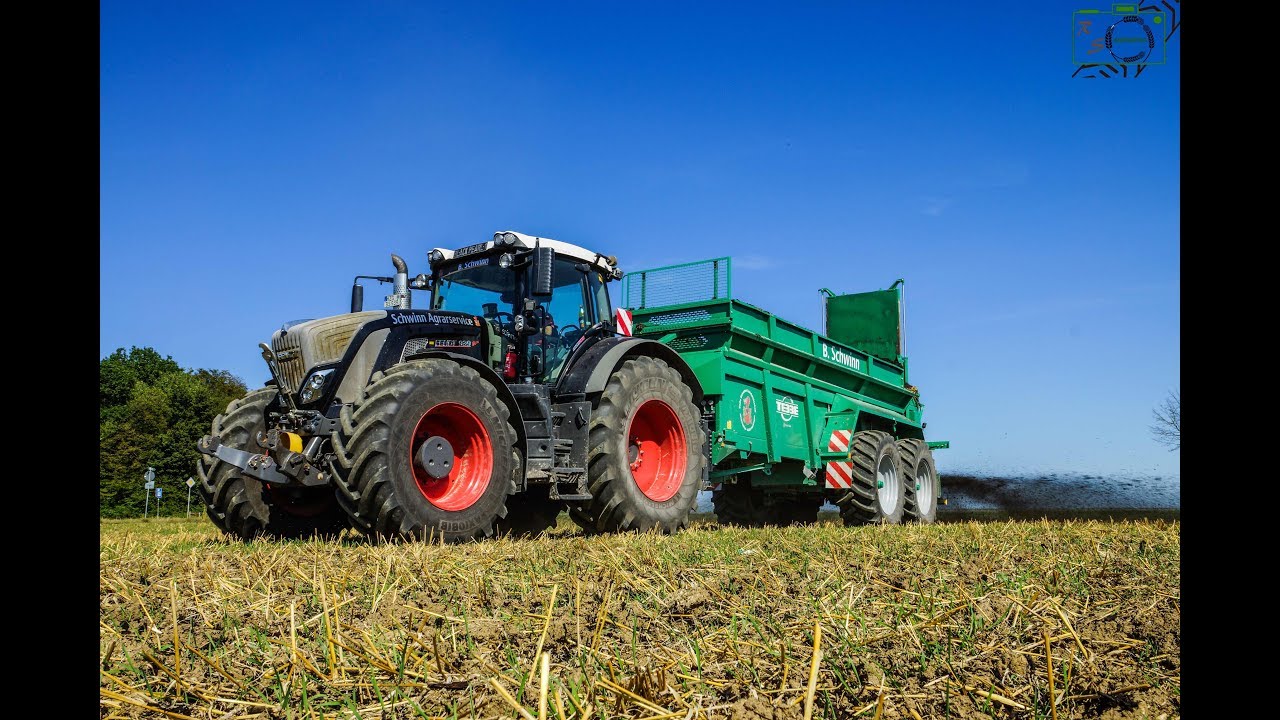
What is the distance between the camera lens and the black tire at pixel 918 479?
12.5 m

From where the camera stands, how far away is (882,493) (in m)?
12.0

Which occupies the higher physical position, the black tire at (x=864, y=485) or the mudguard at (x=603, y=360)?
the mudguard at (x=603, y=360)

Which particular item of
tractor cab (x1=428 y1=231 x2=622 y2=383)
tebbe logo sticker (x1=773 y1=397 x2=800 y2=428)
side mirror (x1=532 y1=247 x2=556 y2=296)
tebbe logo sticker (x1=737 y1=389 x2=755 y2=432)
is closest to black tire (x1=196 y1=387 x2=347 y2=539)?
tractor cab (x1=428 y1=231 x2=622 y2=383)

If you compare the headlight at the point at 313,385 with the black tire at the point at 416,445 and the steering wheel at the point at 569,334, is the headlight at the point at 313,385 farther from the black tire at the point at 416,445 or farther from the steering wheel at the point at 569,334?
the steering wheel at the point at 569,334

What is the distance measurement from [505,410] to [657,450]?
219 centimetres

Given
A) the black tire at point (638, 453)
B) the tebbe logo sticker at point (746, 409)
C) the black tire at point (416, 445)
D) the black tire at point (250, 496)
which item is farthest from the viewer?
the tebbe logo sticker at point (746, 409)

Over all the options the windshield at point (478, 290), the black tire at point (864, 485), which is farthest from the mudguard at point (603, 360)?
the black tire at point (864, 485)

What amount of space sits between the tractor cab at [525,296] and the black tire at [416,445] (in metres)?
0.96

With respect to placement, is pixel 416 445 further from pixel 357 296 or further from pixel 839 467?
pixel 839 467

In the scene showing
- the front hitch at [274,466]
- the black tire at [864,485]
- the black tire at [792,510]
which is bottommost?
the black tire at [792,510]

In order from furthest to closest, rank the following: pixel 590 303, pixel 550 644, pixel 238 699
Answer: pixel 590 303, pixel 550 644, pixel 238 699
